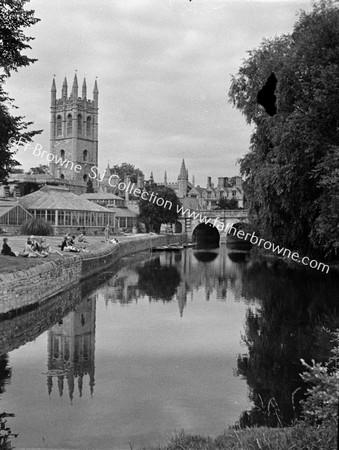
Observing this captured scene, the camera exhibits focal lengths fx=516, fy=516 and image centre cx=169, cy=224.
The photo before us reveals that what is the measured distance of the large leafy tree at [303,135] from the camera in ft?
43.2

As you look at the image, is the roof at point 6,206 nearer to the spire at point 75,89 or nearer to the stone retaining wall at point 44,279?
the stone retaining wall at point 44,279

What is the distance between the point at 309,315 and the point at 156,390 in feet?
29.7

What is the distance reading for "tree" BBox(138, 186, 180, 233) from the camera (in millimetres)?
62219

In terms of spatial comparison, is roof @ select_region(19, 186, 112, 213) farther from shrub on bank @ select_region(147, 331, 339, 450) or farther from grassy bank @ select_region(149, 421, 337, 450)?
shrub on bank @ select_region(147, 331, 339, 450)

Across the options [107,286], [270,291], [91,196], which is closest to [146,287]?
[107,286]

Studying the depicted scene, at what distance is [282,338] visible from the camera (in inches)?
543

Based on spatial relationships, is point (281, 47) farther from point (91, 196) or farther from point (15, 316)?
point (91, 196)

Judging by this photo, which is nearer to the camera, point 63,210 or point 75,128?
point 63,210

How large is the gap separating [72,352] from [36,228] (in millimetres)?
27383

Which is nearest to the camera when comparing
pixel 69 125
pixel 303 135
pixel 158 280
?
pixel 303 135

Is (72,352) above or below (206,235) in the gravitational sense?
below

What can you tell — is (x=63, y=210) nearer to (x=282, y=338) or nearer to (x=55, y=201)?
(x=55, y=201)

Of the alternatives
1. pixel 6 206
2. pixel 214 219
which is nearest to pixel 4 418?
pixel 6 206

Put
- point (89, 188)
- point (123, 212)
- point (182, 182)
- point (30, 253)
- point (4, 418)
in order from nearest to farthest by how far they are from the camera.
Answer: point (4, 418), point (30, 253), point (123, 212), point (89, 188), point (182, 182)
